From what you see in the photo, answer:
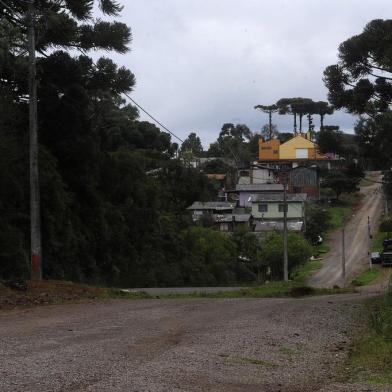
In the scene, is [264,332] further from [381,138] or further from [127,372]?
[381,138]

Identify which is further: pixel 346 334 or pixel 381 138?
pixel 381 138

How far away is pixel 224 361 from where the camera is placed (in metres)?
7.54

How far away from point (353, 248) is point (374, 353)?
58.2 m

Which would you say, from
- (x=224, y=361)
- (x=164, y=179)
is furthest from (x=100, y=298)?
(x=164, y=179)

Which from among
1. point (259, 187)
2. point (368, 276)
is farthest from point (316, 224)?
point (368, 276)

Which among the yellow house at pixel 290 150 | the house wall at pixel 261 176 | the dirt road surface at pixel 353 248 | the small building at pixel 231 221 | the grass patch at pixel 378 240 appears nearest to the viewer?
the dirt road surface at pixel 353 248

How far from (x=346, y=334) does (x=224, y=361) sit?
3.88m

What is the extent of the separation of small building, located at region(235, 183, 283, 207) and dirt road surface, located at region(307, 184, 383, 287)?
10.9 m

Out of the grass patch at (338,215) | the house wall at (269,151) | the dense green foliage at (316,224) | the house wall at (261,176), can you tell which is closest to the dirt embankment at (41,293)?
the dense green foliage at (316,224)

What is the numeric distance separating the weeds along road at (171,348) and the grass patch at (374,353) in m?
0.27

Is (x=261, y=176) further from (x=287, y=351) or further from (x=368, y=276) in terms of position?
(x=287, y=351)

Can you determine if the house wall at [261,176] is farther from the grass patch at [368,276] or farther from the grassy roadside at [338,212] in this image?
the grass patch at [368,276]

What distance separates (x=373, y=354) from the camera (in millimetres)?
8570

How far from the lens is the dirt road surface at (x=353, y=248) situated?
5238 cm
